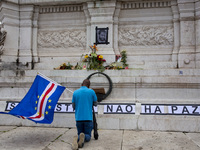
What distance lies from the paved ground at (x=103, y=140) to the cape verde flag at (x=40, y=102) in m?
0.56

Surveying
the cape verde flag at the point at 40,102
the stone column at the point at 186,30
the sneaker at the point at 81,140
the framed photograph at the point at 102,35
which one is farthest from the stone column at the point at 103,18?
the sneaker at the point at 81,140

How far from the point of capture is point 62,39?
9.36 metres

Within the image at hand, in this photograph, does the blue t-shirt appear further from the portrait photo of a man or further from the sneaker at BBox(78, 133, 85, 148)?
the portrait photo of a man

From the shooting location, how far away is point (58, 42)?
9.40 m

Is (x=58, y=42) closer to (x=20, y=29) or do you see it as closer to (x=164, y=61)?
(x=20, y=29)

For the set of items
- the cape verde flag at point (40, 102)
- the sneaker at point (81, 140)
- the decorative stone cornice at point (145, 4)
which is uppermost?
the decorative stone cornice at point (145, 4)

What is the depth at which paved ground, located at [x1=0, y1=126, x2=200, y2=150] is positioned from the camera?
4.15 meters

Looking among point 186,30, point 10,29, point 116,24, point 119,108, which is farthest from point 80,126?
point 10,29

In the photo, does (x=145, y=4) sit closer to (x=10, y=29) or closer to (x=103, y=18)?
(x=103, y=18)

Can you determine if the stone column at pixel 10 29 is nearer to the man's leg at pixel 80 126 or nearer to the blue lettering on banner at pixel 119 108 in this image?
the blue lettering on banner at pixel 119 108

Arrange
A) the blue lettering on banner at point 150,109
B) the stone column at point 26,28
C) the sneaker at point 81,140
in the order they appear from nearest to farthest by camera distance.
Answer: the sneaker at point 81,140 → the blue lettering on banner at point 150,109 → the stone column at point 26,28

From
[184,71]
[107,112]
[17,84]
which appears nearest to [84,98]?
[107,112]

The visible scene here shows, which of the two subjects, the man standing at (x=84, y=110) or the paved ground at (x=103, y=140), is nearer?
the paved ground at (x=103, y=140)

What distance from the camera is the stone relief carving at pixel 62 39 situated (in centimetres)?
925
